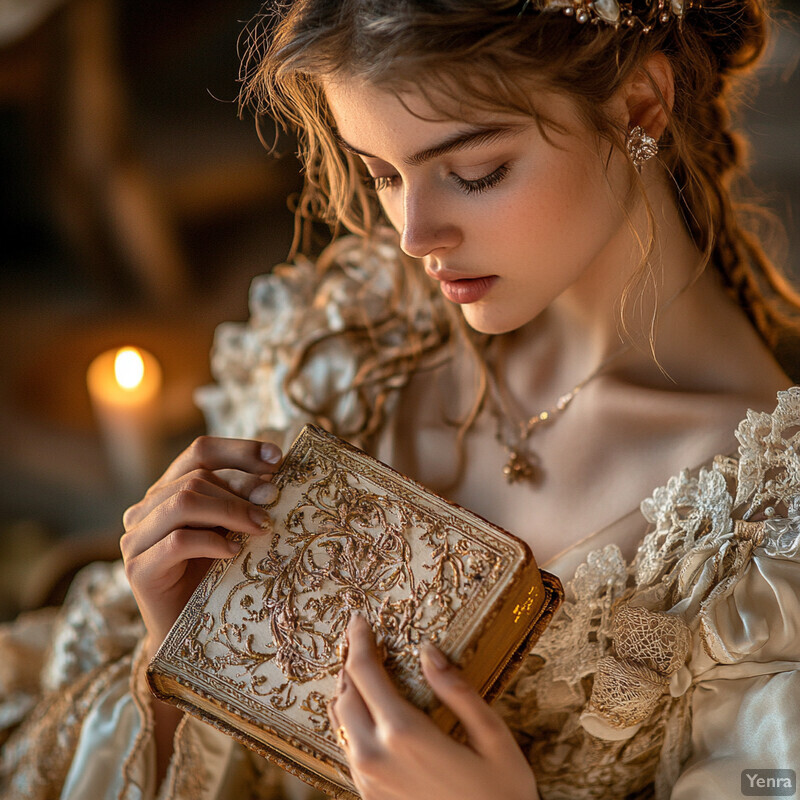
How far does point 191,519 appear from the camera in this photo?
78 centimetres

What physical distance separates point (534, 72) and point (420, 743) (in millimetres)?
590

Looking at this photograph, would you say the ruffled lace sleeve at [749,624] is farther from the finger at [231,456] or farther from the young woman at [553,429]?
the finger at [231,456]

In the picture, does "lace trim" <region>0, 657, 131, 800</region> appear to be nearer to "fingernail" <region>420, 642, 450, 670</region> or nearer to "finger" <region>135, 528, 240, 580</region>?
"finger" <region>135, 528, 240, 580</region>

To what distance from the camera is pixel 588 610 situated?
0.86 meters

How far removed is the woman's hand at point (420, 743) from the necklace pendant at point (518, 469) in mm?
437

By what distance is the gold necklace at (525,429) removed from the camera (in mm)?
1060

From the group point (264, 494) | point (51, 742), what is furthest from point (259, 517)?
point (51, 742)

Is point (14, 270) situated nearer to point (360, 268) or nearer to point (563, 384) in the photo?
point (360, 268)

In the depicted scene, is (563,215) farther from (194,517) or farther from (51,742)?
(51,742)

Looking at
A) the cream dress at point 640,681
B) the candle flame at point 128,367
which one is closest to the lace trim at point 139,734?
the cream dress at point 640,681

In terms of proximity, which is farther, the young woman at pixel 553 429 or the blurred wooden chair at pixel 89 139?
the blurred wooden chair at pixel 89 139

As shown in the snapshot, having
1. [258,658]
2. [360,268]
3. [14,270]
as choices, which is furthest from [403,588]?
[14,270]

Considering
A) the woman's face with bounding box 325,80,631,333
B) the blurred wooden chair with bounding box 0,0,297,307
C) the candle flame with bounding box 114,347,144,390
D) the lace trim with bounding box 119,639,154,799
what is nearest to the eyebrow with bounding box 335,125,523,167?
the woman's face with bounding box 325,80,631,333

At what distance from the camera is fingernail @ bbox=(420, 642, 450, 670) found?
0.64 meters
